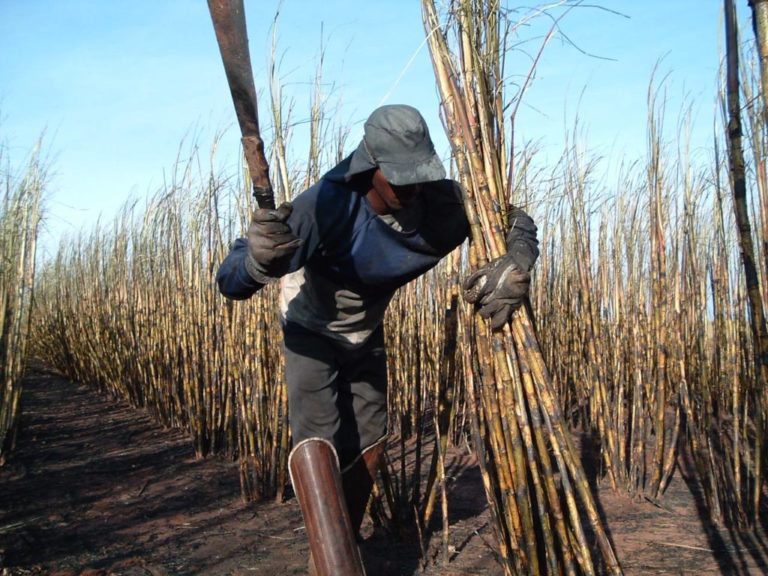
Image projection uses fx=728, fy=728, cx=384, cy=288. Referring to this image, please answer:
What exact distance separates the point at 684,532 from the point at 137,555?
2.09 metres

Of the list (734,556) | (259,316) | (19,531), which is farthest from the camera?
(259,316)

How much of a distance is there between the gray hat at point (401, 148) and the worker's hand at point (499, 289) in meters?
0.26

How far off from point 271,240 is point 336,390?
704mm

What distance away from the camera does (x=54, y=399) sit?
23.0 feet

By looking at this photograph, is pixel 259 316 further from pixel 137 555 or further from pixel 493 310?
pixel 493 310

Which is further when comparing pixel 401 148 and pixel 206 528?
pixel 206 528

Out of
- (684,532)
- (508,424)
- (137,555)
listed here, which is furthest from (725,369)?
(137,555)

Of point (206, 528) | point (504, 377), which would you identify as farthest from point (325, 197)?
point (206, 528)

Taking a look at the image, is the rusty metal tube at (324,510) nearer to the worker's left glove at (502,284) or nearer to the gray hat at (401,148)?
the worker's left glove at (502,284)

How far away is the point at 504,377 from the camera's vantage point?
68.4 inches

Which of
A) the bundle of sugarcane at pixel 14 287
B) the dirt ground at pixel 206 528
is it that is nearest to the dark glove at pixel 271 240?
the dirt ground at pixel 206 528

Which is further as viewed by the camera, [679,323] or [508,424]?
[679,323]

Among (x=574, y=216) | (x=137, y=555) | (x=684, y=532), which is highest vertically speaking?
(x=574, y=216)

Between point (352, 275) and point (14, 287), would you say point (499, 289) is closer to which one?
point (352, 275)
